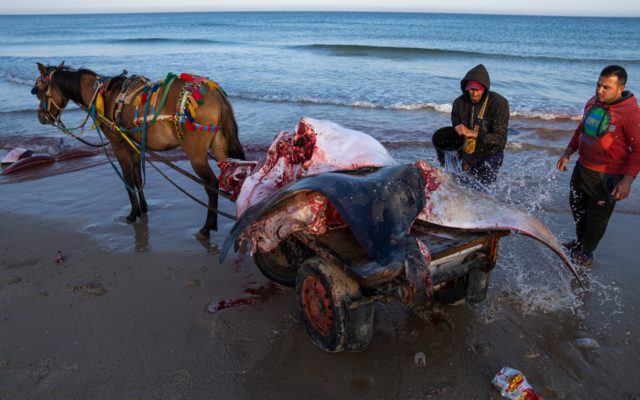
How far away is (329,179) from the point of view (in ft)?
8.91

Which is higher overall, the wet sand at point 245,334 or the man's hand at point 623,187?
the man's hand at point 623,187

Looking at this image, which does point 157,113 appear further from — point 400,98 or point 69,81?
point 400,98

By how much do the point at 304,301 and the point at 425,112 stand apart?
10299 millimetres

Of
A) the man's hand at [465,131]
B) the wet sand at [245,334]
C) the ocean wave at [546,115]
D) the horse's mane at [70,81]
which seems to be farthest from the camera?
the ocean wave at [546,115]

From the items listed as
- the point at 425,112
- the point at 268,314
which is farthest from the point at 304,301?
the point at 425,112

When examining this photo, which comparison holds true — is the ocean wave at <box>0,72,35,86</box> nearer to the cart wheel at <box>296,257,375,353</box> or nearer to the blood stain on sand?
the blood stain on sand

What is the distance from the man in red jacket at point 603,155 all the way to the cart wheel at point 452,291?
1.64 metres

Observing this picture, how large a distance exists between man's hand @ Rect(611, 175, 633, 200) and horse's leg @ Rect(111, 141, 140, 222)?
5.07m

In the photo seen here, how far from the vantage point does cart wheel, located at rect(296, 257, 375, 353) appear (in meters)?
2.70

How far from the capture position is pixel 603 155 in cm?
388

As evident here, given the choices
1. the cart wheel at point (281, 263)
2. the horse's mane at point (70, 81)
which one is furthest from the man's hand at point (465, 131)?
the horse's mane at point (70, 81)

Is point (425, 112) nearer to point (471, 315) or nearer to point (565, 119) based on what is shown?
point (565, 119)

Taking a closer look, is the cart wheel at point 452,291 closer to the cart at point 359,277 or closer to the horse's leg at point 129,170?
the cart at point 359,277

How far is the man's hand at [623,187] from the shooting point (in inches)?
144
